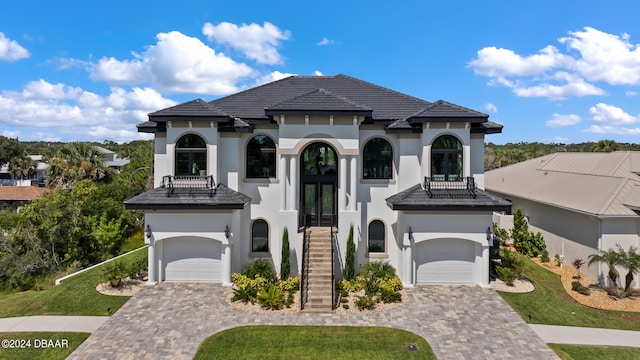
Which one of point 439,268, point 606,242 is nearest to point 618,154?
point 606,242

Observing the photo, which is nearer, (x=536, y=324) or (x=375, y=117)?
(x=536, y=324)

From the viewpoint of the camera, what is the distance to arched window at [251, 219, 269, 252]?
1658 cm

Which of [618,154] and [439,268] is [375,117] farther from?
[618,154]

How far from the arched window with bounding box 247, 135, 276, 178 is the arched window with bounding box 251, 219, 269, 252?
240 cm

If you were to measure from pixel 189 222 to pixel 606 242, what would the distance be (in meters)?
19.1

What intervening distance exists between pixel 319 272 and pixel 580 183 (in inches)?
673

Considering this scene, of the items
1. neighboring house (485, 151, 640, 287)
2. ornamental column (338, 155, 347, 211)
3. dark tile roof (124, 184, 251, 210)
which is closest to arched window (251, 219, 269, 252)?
dark tile roof (124, 184, 251, 210)

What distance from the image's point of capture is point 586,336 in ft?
37.8

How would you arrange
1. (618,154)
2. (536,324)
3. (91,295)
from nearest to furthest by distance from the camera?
(536,324) → (91,295) → (618,154)

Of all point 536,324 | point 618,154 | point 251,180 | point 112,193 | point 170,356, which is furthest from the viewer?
point 112,193

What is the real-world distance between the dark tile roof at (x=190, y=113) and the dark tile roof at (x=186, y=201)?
11.0 feet

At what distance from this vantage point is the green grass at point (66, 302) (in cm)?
1288

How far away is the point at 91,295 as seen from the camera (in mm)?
14078

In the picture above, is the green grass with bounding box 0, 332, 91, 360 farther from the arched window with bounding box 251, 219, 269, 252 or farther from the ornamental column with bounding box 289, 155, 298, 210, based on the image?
the ornamental column with bounding box 289, 155, 298, 210
